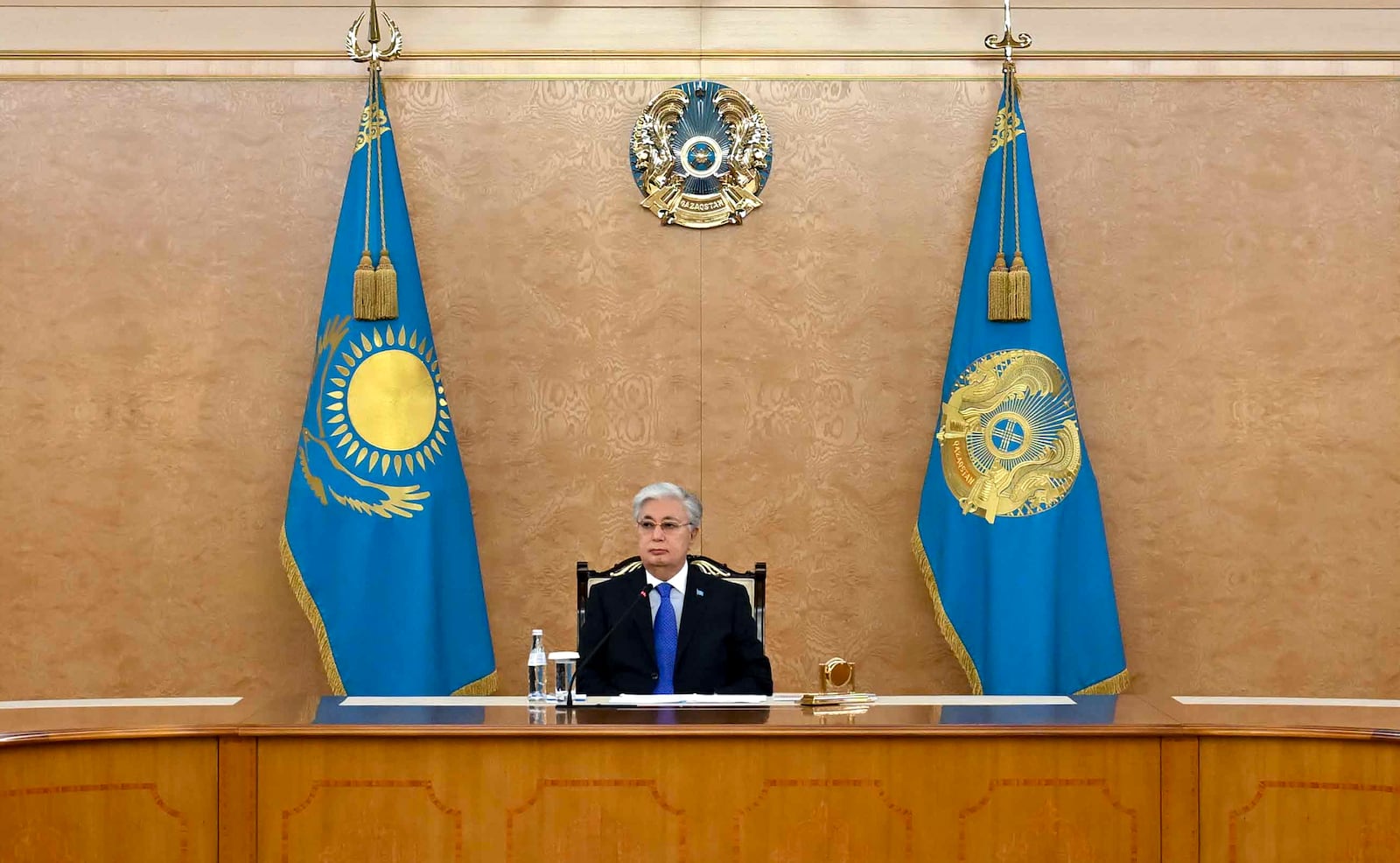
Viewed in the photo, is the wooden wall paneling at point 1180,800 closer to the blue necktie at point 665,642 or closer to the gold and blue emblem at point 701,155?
the blue necktie at point 665,642

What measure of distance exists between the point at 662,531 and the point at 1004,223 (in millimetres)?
1613

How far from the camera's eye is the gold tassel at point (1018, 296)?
168 inches

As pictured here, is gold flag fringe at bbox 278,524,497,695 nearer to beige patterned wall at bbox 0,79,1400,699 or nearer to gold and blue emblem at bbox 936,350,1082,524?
beige patterned wall at bbox 0,79,1400,699

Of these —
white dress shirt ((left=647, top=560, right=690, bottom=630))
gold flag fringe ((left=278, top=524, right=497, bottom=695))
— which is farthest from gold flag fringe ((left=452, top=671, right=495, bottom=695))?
white dress shirt ((left=647, top=560, right=690, bottom=630))

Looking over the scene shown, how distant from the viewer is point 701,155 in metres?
4.52

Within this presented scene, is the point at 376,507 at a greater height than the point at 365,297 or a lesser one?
lesser

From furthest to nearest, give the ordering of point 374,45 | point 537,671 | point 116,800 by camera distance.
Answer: point 374,45 → point 537,671 → point 116,800

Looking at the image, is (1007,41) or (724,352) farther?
(724,352)

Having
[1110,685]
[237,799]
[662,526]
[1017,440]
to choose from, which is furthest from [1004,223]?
[237,799]

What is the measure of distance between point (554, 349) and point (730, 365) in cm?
58

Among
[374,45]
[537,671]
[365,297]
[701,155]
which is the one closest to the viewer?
[537,671]

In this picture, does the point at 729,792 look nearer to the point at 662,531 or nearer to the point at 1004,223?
the point at 662,531

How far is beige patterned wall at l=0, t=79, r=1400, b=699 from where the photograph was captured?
4.50 meters

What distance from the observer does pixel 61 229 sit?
4520 millimetres
